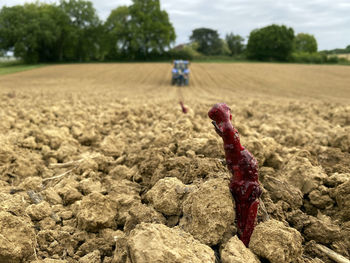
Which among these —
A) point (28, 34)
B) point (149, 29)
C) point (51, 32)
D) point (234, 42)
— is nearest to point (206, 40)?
point (234, 42)

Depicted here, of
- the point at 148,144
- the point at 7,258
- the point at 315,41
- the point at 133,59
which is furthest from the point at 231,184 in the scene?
the point at 315,41

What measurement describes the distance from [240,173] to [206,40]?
3637 inches

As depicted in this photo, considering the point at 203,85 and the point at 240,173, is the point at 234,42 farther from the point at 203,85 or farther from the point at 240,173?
the point at 240,173

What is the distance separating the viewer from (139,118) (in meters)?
6.38

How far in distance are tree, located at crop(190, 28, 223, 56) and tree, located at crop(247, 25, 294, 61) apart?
2081 centimetres

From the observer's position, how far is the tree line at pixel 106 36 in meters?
49.3

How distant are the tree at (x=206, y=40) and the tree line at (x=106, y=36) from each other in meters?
22.3

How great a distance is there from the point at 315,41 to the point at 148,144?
99137 mm

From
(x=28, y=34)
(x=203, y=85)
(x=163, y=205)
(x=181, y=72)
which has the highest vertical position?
(x=28, y=34)

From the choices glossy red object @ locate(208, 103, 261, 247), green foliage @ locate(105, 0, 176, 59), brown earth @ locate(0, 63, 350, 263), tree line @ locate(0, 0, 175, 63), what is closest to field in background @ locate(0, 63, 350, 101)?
brown earth @ locate(0, 63, 350, 263)

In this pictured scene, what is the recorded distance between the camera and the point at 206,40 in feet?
293

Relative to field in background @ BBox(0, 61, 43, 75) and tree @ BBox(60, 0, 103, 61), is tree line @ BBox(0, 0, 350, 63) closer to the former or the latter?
tree @ BBox(60, 0, 103, 61)

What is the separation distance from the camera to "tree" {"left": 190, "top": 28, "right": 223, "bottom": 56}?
84.4 metres

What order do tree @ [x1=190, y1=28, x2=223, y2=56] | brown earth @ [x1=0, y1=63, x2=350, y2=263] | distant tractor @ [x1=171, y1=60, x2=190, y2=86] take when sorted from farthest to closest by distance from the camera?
tree @ [x1=190, y1=28, x2=223, y2=56]
distant tractor @ [x1=171, y1=60, x2=190, y2=86]
brown earth @ [x1=0, y1=63, x2=350, y2=263]
